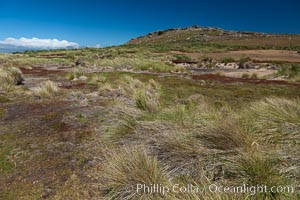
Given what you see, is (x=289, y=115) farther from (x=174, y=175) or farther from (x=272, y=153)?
(x=174, y=175)

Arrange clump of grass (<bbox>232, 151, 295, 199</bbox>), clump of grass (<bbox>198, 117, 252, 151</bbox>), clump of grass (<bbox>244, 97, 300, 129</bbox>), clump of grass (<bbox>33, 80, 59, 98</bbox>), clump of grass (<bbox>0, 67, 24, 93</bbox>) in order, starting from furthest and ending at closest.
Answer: clump of grass (<bbox>0, 67, 24, 93</bbox>) < clump of grass (<bbox>33, 80, 59, 98</bbox>) < clump of grass (<bbox>244, 97, 300, 129</bbox>) < clump of grass (<bbox>198, 117, 252, 151</bbox>) < clump of grass (<bbox>232, 151, 295, 199</bbox>)

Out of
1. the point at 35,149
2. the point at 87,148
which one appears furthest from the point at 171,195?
the point at 35,149

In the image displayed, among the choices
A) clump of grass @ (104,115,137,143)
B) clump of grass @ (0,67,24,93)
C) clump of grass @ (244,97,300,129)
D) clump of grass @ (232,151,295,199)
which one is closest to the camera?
clump of grass @ (232,151,295,199)

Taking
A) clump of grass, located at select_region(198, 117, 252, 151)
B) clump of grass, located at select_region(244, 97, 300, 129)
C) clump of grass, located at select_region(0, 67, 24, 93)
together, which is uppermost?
clump of grass, located at select_region(244, 97, 300, 129)

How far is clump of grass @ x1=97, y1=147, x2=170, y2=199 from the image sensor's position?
3.42 meters

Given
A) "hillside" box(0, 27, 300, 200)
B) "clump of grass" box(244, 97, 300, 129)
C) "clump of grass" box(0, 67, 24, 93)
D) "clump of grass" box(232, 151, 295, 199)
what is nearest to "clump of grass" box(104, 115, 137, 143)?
"hillside" box(0, 27, 300, 200)

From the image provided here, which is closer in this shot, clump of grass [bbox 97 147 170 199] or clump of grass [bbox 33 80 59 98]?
clump of grass [bbox 97 147 170 199]

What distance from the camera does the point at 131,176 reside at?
351 centimetres

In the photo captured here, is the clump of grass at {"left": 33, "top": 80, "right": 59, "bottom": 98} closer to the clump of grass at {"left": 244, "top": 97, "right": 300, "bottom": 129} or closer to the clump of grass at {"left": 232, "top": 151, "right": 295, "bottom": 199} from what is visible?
the clump of grass at {"left": 244, "top": 97, "right": 300, "bottom": 129}

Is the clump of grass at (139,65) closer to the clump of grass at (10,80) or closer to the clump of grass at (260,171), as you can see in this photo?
the clump of grass at (10,80)

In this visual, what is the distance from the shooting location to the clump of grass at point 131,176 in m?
3.42

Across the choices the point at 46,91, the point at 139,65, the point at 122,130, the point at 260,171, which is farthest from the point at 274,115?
the point at 139,65

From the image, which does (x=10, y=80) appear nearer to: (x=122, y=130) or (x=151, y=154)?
(x=122, y=130)

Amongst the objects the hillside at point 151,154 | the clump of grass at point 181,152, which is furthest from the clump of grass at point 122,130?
the clump of grass at point 181,152
